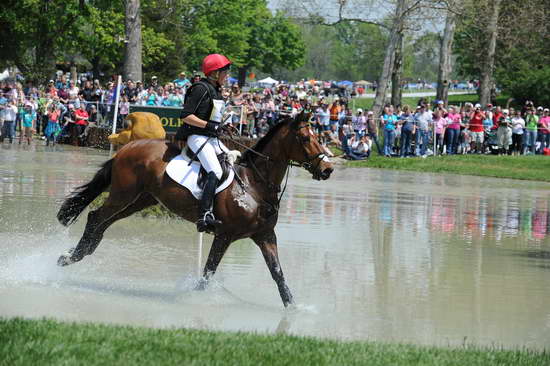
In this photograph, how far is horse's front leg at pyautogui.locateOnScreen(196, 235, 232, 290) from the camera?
10.2 m

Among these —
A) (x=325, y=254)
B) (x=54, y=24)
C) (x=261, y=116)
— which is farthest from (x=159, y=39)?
(x=325, y=254)

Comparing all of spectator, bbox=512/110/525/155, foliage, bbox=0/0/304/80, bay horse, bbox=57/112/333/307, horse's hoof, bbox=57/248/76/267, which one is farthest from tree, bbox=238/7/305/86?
horse's hoof, bbox=57/248/76/267

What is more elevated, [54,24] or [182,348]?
[54,24]

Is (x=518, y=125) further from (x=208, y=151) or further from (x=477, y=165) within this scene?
(x=208, y=151)

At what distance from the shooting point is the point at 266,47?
112m

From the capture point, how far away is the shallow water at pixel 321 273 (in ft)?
30.0

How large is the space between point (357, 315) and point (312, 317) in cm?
46

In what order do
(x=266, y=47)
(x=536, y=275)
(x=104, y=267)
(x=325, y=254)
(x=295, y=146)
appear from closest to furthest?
(x=295, y=146) → (x=104, y=267) → (x=536, y=275) → (x=325, y=254) → (x=266, y=47)

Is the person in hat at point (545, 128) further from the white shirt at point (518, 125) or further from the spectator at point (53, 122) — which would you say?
the spectator at point (53, 122)

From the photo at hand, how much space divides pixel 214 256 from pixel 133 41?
1876 cm

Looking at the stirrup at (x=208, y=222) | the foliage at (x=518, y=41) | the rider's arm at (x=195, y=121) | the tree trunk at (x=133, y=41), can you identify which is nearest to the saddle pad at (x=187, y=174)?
the stirrup at (x=208, y=222)

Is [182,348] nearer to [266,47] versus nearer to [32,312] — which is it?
[32,312]

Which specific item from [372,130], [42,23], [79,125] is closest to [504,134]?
[372,130]

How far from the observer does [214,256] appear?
33.5ft
